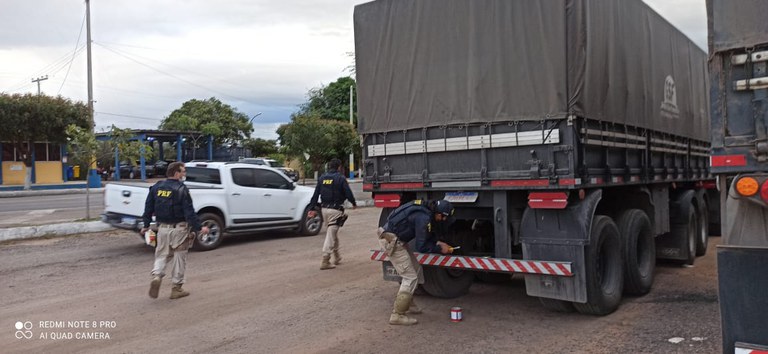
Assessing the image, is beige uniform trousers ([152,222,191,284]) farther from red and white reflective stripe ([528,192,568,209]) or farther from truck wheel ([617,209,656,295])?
truck wheel ([617,209,656,295])

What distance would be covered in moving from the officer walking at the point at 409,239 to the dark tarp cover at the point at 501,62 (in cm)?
109

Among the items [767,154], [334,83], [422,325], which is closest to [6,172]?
[334,83]

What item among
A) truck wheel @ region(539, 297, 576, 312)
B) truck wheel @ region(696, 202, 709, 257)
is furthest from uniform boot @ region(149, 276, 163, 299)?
truck wheel @ region(696, 202, 709, 257)

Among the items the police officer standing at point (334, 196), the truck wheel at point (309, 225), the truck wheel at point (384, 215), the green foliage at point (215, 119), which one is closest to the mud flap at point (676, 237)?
the truck wheel at point (384, 215)

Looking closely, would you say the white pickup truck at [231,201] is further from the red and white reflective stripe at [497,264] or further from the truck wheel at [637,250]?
the truck wheel at [637,250]

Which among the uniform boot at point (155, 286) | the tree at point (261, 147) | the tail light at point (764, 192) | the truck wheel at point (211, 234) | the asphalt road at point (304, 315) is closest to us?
the tail light at point (764, 192)

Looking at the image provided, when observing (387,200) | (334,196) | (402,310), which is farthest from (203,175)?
(402,310)

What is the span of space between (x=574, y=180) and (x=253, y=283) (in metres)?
4.79

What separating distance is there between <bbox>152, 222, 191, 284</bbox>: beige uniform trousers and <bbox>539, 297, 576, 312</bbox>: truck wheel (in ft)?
14.5

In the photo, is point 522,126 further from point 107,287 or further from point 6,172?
point 6,172

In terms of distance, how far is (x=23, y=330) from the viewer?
6.03 meters

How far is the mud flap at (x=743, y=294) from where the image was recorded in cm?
285

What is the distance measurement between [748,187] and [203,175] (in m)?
10.6

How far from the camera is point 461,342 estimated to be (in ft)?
17.6
